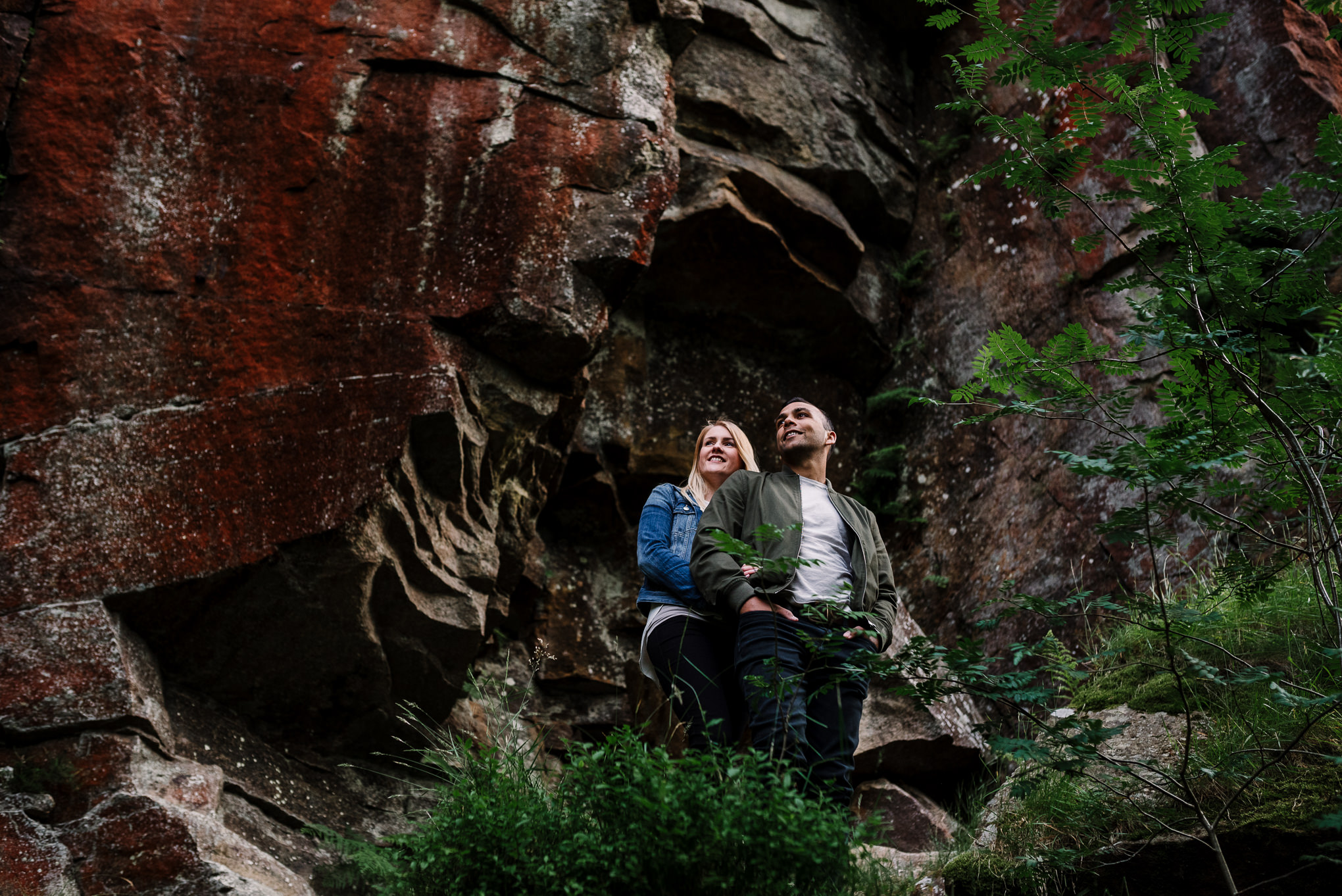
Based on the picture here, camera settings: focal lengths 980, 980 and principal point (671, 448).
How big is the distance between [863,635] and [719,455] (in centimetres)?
139

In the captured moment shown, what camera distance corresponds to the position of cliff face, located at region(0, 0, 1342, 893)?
13.8 ft

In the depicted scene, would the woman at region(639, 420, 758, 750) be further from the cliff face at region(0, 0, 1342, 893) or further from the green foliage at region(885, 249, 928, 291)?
the green foliage at region(885, 249, 928, 291)

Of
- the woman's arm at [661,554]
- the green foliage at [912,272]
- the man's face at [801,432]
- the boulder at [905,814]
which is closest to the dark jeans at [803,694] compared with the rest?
the woman's arm at [661,554]

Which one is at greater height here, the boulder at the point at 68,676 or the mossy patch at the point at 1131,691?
the mossy patch at the point at 1131,691

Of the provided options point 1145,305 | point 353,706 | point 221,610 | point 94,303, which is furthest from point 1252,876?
point 94,303

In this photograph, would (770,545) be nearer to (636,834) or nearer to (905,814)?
(636,834)

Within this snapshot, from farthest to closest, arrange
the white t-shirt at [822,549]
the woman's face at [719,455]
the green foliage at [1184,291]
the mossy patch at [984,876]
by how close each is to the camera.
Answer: the woman's face at [719,455] < the white t-shirt at [822,549] < the mossy patch at [984,876] < the green foliage at [1184,291]

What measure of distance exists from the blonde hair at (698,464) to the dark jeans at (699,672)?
2.66 ft

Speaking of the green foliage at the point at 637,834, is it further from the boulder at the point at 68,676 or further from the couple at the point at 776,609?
the boulder at the point at 68,676

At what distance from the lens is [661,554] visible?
14.3 feet

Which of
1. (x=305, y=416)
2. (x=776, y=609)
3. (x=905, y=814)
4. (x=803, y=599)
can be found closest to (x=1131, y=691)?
(x=905, y=814)

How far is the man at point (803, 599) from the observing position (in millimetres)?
3545

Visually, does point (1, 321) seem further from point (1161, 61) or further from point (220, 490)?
point (1161, 61)

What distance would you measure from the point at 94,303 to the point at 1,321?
39 centimetres
